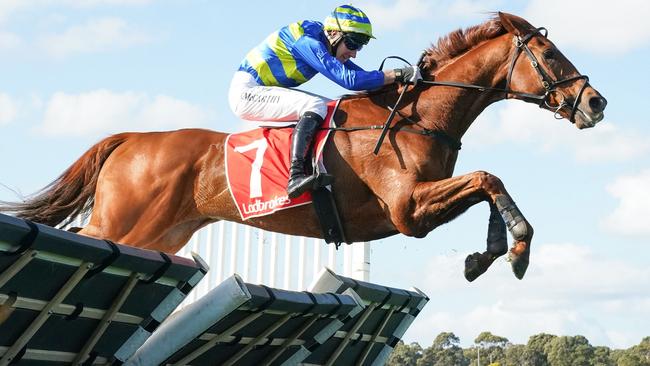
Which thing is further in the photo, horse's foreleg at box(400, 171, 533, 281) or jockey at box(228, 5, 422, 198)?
jockey at box(228, 5, 422, 198)

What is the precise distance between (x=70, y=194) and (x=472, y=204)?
2.51 metres

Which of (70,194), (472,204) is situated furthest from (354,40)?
(70,194)

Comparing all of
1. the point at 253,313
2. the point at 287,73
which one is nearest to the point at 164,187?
the point at 287,73

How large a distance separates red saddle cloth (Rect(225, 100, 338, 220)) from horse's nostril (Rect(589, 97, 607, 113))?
1.32 metres

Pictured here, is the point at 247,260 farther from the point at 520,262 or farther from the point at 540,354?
the point at 540,354

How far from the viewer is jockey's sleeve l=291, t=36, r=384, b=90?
559cm

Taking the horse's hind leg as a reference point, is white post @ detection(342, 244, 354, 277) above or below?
below

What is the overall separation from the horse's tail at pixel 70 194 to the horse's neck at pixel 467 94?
1898 millimetres

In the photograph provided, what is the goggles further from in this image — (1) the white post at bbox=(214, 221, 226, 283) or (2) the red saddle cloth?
(1) the white post at bbox=(214, 221, 226, 283)

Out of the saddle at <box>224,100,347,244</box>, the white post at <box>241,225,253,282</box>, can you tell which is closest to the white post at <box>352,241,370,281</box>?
the white post at <box>241,225,253,282</box>

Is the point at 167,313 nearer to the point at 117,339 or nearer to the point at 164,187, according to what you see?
the point at 117,339

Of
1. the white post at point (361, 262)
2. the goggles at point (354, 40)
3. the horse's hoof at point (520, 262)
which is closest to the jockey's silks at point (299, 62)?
the goggles at point (354, 40)

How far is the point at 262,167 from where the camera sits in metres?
5.73

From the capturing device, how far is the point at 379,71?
569 centimetres
